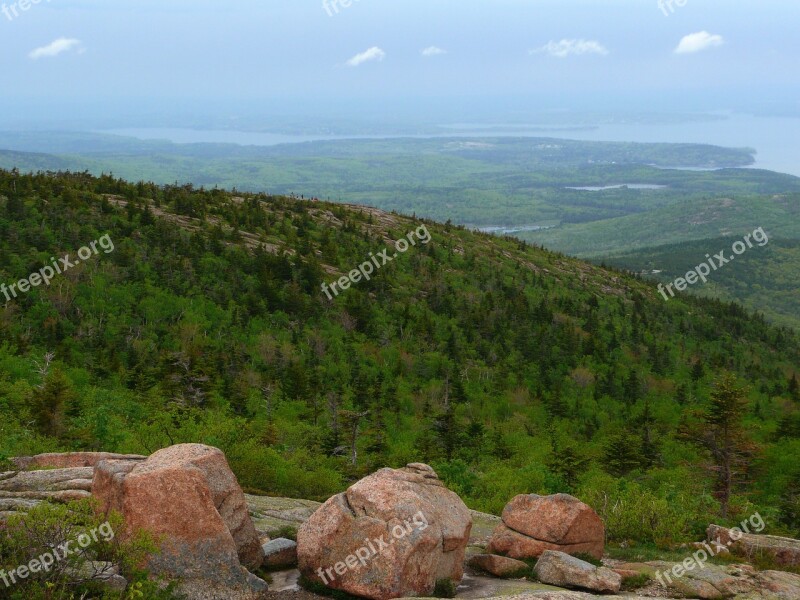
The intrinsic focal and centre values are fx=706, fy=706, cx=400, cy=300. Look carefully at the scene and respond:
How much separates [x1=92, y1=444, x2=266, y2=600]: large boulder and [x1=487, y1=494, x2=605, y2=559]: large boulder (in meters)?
9.43

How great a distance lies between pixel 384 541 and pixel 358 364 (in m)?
51.0

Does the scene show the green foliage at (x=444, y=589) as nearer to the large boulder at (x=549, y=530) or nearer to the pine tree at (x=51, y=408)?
the large boulder at (x=549, y=530)

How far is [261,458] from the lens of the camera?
3659 centimetres

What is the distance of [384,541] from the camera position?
1956cm

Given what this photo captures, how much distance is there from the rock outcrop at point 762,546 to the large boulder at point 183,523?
19.1 metres

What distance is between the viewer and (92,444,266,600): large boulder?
18578mm

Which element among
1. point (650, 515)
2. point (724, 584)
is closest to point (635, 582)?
point (724, 584)

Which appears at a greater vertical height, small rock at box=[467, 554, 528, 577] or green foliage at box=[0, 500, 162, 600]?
green foliage at box=[0, 500, 162, 600]

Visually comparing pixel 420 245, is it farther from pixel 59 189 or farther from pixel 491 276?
pixel 59 189

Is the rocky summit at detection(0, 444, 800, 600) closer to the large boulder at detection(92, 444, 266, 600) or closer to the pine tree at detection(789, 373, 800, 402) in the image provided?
the large boulder at detection(92, 444, 266, 600)

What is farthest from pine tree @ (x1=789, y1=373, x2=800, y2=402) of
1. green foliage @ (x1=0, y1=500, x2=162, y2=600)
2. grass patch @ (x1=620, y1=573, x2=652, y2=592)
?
green foliage @ (x1=0, y1=500, x2=162, y2=600)

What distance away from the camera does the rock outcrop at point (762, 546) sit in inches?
1061

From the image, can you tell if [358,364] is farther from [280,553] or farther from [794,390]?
[794,390]

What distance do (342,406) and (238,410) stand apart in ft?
30.1
